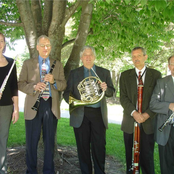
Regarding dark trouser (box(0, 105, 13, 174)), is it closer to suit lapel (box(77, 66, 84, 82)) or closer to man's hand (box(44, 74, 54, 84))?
man's hand (box(44, 74, 54, 84))

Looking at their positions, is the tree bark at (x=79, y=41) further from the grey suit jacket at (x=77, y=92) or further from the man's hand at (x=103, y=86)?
the man's hand at (x=103, y=86)

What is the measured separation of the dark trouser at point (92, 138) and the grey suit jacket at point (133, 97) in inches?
15.1

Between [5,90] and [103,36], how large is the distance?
3677mm

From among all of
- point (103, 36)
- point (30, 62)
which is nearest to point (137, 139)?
point (30, 62)

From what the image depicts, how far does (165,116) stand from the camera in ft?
10.8

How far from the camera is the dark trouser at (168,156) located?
3.21m

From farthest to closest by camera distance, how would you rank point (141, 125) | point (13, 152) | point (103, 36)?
→ point (103, 36), point (13, 152), point (141, 125)

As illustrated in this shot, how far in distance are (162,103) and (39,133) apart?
182cm

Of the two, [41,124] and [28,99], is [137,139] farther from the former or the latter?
[28,99]

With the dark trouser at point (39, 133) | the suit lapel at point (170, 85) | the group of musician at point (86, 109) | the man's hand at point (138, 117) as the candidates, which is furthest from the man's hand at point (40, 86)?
the suit lapel at point (170, 85)

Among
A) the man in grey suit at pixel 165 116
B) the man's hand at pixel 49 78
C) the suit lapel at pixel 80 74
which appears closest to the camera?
the man in grey suit at pixel 165 116

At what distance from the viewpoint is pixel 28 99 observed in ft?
11.6

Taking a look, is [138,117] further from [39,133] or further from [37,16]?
[37,16]

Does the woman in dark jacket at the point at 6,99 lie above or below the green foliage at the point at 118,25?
below
